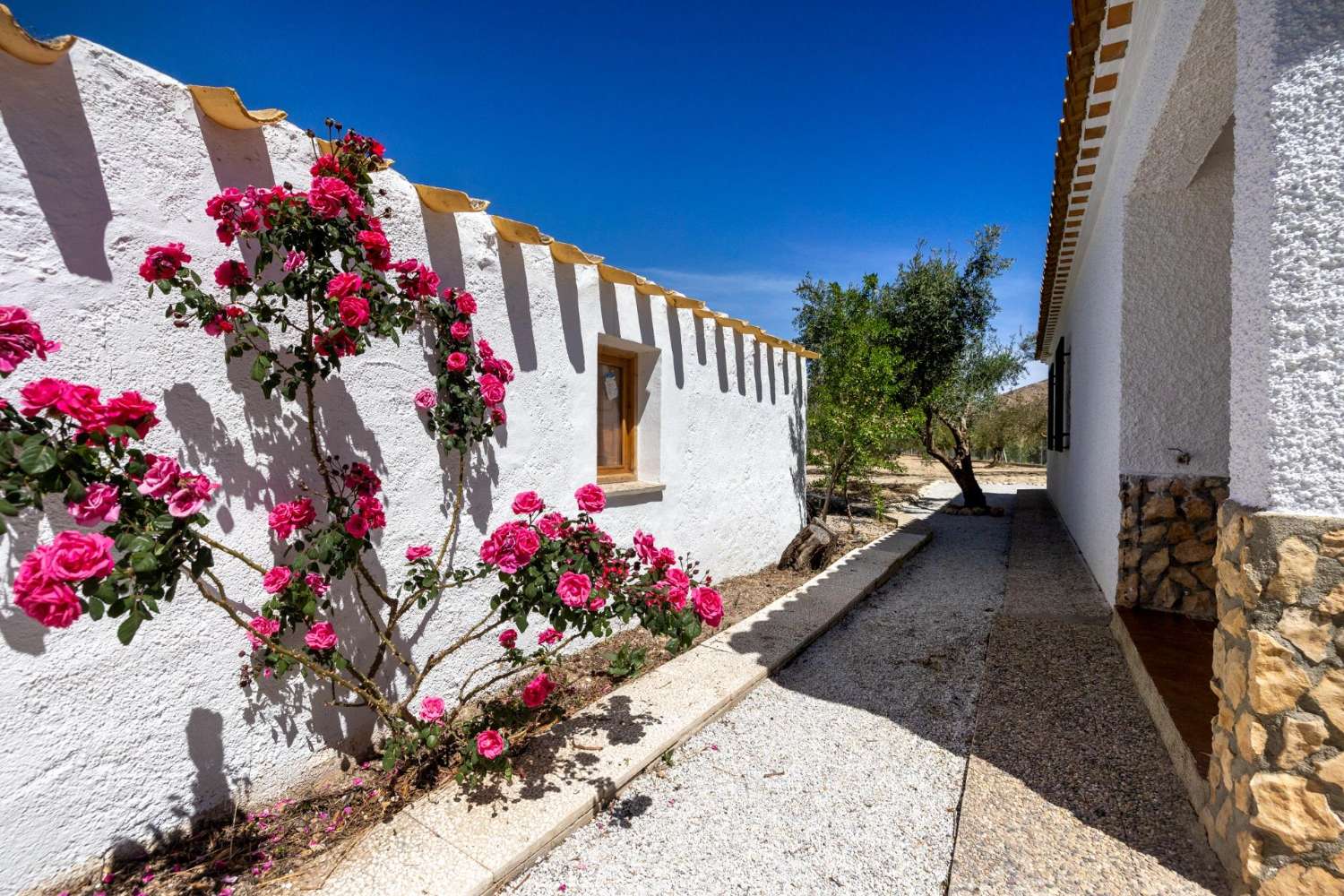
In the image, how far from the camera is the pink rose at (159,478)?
1738 mm

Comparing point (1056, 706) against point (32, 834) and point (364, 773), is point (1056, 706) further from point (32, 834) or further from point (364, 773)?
point (32, 834)

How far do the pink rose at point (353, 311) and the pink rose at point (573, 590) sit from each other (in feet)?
4.45

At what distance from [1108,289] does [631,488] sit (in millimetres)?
4277

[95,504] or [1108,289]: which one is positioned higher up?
[1108,289]

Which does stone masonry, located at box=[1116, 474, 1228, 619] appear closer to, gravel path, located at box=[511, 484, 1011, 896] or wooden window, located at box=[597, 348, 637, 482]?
gravel path, located at box=[511, 484, 1011, 896]

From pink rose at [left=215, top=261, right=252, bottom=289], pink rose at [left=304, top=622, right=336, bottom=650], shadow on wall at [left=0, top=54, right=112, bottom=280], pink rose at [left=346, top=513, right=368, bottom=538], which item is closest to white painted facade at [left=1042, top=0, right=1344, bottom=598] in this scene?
pink rose at [left=346, top=513, right=368, bottom=538]

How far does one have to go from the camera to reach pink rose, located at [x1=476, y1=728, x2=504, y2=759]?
8.24 feet

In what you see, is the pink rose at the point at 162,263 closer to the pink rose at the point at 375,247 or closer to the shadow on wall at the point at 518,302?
the pink rose at the point at 375,247

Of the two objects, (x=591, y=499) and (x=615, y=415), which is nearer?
(x=591, y=499)

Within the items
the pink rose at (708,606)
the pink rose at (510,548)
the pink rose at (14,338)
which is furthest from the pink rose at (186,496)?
the pink rose at (708,606)

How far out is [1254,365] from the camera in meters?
1.97

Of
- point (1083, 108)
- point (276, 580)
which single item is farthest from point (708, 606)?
point (1083, 108)

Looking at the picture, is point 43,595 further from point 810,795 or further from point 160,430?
point 810,795

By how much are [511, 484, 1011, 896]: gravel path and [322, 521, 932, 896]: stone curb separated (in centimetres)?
10
